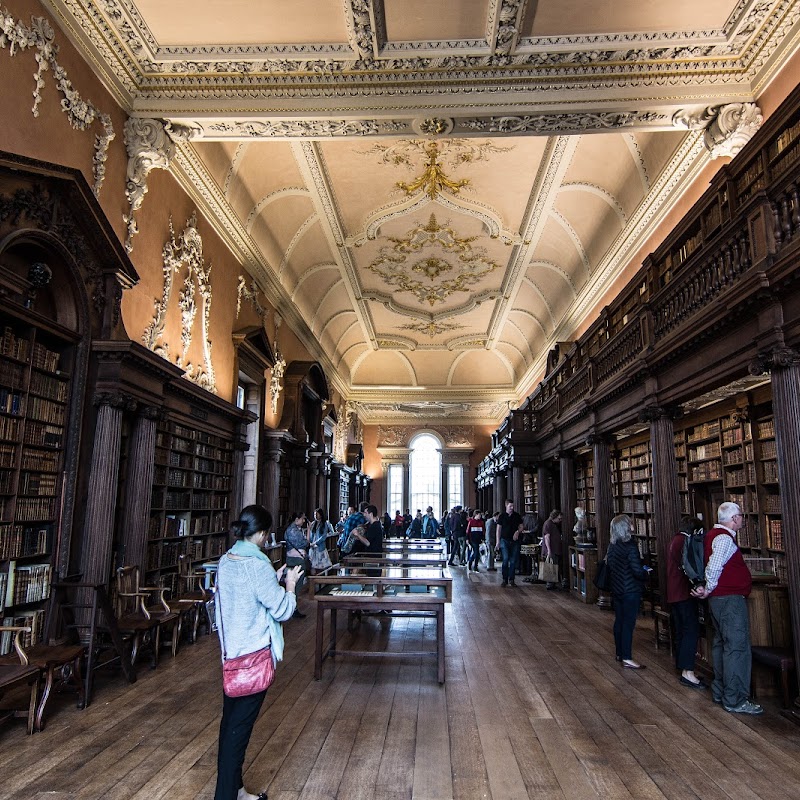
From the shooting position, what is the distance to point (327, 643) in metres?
6.82

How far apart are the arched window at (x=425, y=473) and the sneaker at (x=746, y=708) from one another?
66.0 feet

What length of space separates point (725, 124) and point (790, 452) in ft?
13.4

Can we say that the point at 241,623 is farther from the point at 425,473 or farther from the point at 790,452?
the point at 425,473

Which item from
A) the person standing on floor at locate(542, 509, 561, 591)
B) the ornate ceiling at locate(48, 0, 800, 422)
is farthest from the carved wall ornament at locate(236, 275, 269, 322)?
the person standing on floor at locate(542, 509, 561, 591)

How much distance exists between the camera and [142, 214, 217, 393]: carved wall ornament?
7059 mm

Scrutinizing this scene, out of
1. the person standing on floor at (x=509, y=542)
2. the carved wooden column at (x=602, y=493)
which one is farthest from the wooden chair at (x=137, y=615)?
the person standing on floor at (x=509, y=542)

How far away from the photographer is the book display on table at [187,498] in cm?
709

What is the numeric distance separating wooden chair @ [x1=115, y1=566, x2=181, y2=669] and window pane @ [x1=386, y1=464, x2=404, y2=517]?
18.8m

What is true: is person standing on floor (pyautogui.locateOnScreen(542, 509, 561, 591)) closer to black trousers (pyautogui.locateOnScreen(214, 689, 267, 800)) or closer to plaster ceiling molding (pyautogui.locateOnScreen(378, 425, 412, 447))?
black trousers (pyautogui.locateOnScreen(214, 689, 267, 800))

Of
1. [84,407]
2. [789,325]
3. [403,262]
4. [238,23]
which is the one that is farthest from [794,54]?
[403,262]

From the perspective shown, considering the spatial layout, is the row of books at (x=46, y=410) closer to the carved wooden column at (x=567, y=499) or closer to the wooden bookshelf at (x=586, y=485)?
the carved wooden column at (x=567, y=499)

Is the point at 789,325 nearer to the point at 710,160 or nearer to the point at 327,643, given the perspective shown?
the point at 710,160

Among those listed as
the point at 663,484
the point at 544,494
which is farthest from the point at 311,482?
the point at 663,484

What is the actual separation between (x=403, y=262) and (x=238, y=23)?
820 cm
